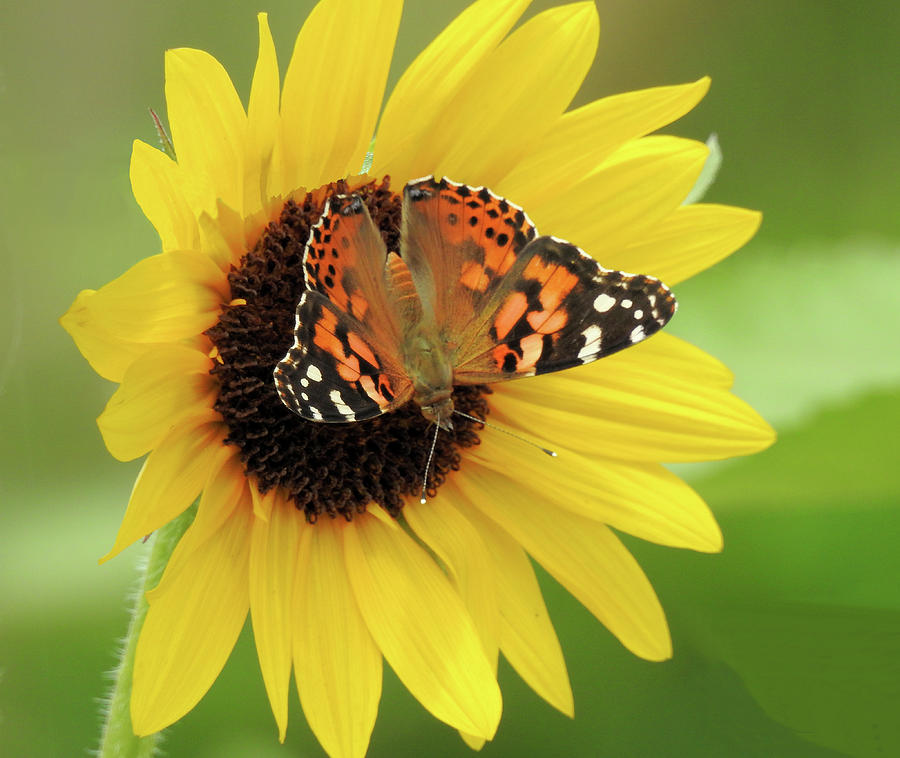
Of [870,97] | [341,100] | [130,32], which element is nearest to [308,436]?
[341,100]

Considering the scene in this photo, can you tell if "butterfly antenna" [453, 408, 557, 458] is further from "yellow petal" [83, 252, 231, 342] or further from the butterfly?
"yellow petal" [83, 252, 231, 342]

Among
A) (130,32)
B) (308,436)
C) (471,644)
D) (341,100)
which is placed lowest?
(471,644)

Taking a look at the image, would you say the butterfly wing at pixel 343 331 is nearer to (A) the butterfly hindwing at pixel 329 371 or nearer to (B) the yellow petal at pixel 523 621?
(A) the butterfly hindwing at pixel 329 371

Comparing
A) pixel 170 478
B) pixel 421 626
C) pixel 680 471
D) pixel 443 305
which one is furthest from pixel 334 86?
pixel 680 471

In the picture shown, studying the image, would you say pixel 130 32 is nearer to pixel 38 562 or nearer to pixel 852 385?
pixel 38 562

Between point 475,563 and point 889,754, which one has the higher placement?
point 475,563

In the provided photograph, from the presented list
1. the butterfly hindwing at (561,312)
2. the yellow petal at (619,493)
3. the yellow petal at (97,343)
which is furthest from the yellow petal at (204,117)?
the yellow petal at (619,493)
